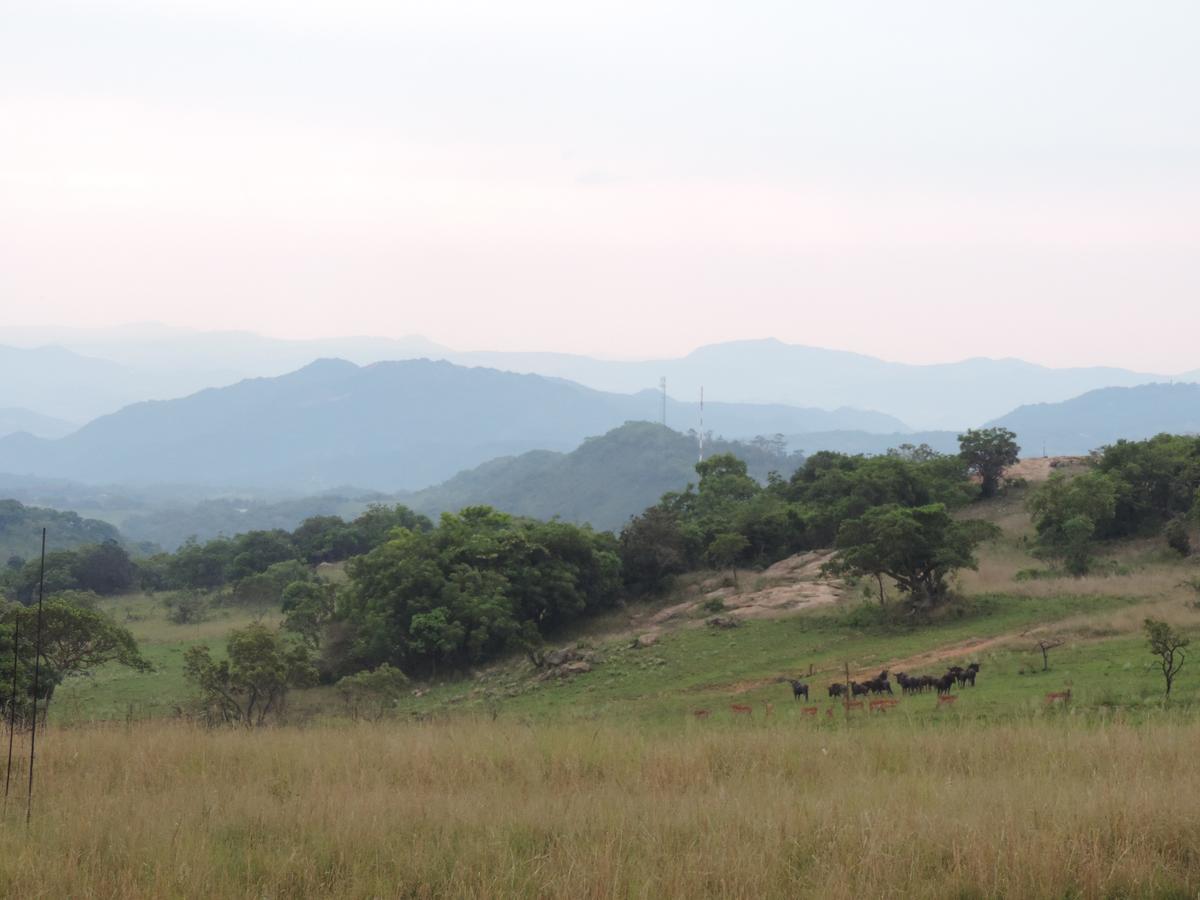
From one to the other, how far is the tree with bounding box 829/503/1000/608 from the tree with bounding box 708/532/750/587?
12213 millimetres

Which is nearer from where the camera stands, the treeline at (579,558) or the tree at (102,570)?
the treeline at (579,558)

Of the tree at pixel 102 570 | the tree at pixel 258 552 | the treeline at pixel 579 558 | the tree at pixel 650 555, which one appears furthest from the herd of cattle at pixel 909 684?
the tree at pixel 102 570

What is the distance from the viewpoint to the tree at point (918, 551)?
96.7 ft

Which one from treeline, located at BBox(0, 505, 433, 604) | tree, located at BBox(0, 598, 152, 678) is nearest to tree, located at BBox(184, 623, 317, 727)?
tree, located at BBox(0, 598, 152, 678)

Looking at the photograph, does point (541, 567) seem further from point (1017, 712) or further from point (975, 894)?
point (975, 894)

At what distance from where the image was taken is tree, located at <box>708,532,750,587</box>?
43656 millimetres

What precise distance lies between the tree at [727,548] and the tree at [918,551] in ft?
40.1

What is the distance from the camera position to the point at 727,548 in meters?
43.6

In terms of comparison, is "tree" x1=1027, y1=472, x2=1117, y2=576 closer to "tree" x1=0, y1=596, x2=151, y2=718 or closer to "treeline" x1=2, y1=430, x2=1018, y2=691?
"treeline" x1=2, y1=430, x2=1018, y2=691

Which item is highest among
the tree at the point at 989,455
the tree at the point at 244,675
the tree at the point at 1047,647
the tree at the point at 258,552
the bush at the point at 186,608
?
the tree at the point at 989,455

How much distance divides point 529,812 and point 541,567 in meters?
34.4

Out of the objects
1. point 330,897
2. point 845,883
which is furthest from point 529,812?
point 845,883

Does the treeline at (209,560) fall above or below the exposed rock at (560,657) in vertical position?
below

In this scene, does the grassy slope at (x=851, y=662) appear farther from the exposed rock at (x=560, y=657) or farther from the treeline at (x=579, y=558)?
the treeline at (x=579, y=558)
